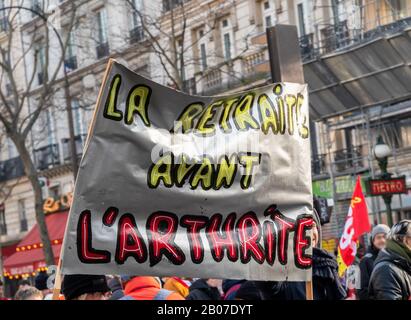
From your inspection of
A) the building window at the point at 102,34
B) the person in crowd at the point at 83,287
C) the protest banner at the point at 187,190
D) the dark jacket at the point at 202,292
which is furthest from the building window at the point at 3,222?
the protest banner at the point at 187,190

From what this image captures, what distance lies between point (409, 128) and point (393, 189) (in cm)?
834

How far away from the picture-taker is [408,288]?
6.23 m

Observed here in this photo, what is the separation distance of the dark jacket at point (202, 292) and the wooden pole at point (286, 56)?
65.7 inches

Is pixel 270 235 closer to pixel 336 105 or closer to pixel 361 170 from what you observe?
pixel 336 105

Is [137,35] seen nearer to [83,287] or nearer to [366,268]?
[366,268]

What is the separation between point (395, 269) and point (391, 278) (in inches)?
2.7

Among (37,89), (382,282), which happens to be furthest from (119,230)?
(37,89)

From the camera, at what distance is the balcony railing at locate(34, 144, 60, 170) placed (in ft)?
136

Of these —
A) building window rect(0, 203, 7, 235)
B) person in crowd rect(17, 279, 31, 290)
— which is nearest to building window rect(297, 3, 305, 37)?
person in crowd rect(17, 279, 31, 290)

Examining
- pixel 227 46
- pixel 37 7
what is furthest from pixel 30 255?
pixel 227 46

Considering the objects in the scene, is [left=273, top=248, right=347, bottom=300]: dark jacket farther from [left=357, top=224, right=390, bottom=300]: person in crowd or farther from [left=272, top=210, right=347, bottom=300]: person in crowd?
[left=357, top=224, right=390, bottom=300]: person in crowd

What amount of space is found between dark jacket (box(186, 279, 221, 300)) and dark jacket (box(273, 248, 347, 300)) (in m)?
1.59

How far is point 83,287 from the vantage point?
18.3ft

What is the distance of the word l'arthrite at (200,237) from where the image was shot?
196 inches
